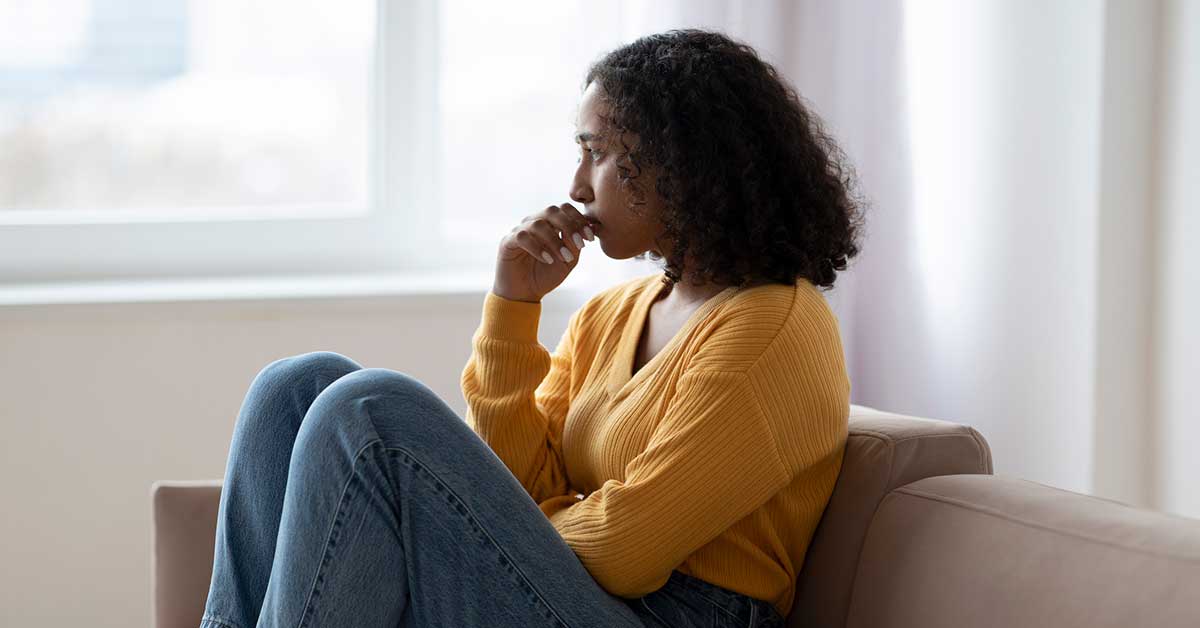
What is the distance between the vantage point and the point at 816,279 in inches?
61.0

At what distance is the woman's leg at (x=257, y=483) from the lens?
1415 millimetres

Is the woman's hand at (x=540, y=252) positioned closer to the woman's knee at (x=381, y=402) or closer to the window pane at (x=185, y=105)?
the woman's knee at (x=381, y=402)

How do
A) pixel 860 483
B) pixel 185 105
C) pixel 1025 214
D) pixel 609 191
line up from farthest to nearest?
pixel 185 105, pixel 1025 214, pixel 609 191, pixel 860 483

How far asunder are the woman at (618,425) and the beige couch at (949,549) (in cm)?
5

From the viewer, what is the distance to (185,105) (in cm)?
261

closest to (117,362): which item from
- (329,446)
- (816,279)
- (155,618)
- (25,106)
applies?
(25,106)

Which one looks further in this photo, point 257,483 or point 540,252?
point 540,252

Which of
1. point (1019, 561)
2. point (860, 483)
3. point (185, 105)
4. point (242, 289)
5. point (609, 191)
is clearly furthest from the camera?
point (185, 105)

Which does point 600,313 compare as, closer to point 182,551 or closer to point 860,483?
point 860,483

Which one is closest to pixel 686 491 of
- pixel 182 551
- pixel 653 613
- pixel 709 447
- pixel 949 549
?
pixel 709 447

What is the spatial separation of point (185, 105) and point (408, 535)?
63.5 inches

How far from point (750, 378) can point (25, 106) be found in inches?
71.1

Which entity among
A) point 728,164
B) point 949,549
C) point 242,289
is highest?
point 728,164

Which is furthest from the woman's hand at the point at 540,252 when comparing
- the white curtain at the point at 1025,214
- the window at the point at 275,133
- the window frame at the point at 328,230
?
the window frame at the point at 328,230
